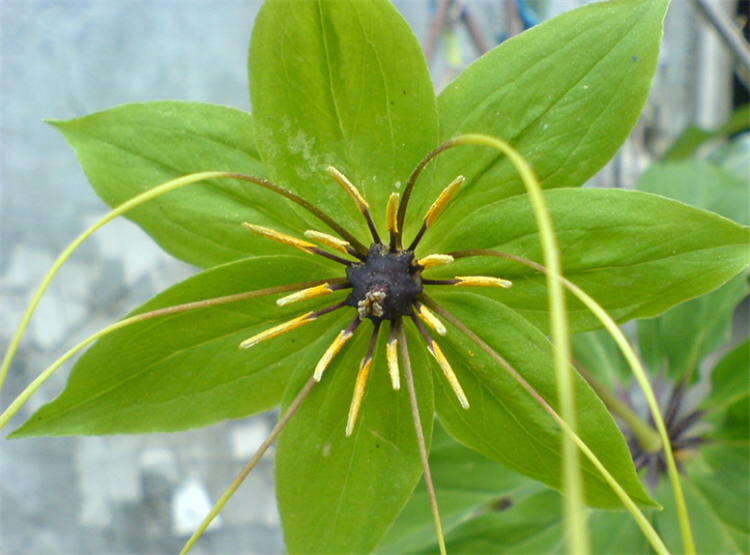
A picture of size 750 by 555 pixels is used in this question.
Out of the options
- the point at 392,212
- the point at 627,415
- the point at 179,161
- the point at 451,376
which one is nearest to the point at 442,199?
the point at 392,212

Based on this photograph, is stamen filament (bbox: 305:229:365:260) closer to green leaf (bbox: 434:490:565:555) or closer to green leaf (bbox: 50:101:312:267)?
green leaf (bbox: 50:101:312:267)

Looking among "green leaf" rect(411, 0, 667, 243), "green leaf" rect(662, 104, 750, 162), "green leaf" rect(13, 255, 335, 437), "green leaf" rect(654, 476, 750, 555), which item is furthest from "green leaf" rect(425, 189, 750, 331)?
"green leaf" rect(662, 104, 750, 162)

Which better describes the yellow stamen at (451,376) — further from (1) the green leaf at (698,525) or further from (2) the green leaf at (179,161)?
(1) the green leaf at (698,525)

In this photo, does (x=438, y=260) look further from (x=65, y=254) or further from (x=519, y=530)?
(x=519, y=530)

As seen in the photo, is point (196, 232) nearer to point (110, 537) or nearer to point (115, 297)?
point (115, 297)

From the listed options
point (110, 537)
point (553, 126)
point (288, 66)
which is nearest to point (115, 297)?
point (110, 537)
